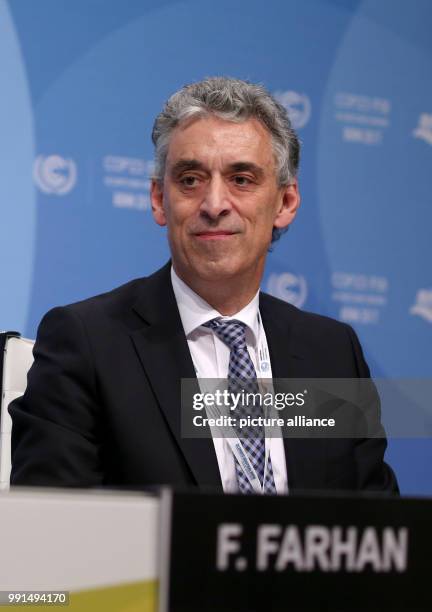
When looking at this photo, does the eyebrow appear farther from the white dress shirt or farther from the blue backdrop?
the blue backdrop

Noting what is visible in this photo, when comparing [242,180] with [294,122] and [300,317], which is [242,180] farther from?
[294,122]

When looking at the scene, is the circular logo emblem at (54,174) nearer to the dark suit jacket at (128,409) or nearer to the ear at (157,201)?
the ear at (157,201)

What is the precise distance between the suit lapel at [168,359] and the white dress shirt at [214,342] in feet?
0.08

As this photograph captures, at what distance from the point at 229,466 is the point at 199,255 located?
→ 496 millimetres

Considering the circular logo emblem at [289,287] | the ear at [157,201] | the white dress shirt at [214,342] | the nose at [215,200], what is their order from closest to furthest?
1. the white dress shirt at [214,342]
2. the nose at [215,200]
3. the ear at [157,201]
4. the circular logo emblem at [289,287]

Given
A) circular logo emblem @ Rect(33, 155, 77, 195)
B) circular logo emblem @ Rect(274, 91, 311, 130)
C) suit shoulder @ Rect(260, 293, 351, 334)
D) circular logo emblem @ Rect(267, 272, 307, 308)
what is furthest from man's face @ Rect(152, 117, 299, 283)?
circular logo emblem @ Rect(274, 91, 311, 130)

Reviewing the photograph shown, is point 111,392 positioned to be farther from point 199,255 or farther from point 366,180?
point 366,180

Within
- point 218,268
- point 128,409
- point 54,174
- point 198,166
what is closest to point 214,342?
point 218,268

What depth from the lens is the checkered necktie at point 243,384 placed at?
1.98 m

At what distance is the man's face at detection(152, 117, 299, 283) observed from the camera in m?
2.15

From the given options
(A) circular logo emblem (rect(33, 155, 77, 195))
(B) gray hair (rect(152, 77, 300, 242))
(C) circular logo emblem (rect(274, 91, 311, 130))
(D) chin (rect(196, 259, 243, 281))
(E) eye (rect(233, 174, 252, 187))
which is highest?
(C) circular logo emblem (rect(274, 91, 311, 130))

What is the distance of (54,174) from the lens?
317 centimetres

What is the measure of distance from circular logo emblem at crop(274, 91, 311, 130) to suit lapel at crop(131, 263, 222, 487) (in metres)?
1.52

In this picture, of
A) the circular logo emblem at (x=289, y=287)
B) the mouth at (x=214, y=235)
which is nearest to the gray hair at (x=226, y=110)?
the mouth at (x=214, y=235)
